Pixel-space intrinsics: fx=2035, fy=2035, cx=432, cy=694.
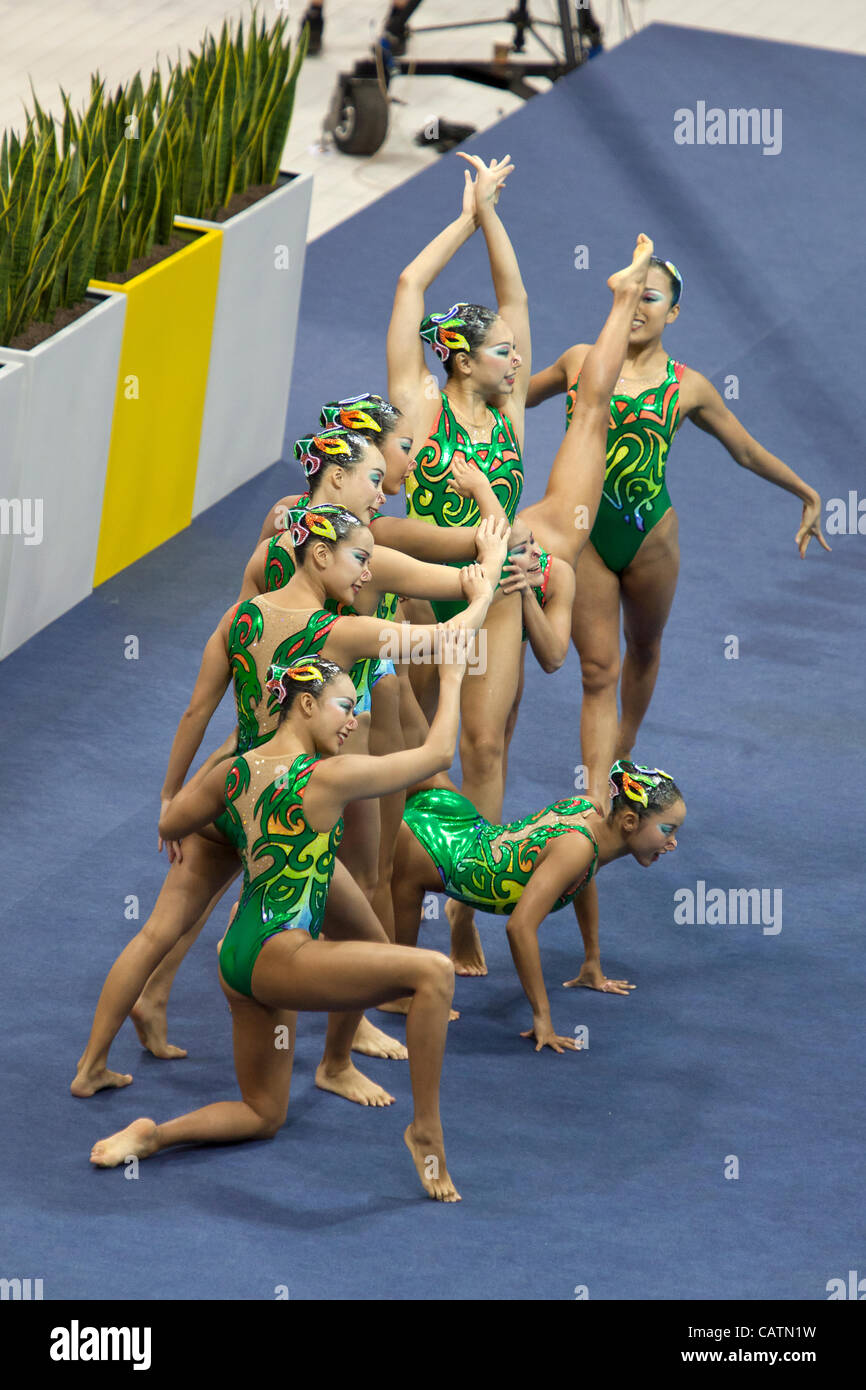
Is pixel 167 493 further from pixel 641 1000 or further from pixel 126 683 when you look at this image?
pixel 641 1000

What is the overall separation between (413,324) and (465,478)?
738 millimetres

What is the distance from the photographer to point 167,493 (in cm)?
727

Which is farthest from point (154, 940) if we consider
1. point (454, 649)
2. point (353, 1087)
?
point (454, 649)

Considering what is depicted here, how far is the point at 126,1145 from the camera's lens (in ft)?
13.7

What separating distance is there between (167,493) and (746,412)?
255 centimetres

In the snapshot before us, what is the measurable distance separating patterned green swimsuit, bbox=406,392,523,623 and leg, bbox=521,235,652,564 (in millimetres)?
136

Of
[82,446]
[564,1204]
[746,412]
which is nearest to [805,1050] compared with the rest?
[564,1204]

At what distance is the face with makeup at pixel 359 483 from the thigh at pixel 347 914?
785 millimetres

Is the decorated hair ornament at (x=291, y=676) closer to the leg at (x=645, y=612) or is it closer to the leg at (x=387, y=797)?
the leg at (x=387, y=797)

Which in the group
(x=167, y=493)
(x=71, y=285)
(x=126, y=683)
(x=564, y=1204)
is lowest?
(x=564, y=1204)

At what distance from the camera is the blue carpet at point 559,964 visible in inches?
159

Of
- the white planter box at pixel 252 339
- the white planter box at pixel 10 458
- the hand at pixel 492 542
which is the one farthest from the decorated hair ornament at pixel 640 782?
the white planter box at pixel 252 339

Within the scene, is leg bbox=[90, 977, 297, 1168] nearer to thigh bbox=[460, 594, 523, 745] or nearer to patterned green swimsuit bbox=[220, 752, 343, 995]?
patterned green swimsuit bbox=[220, 752, 343, 995]

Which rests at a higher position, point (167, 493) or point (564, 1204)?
point (167, 493)
